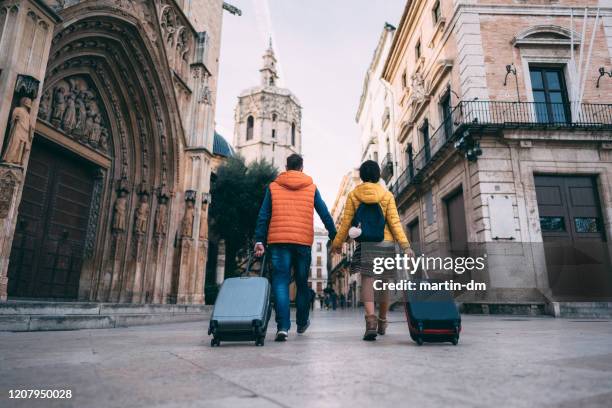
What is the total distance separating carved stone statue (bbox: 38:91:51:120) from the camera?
9759mm

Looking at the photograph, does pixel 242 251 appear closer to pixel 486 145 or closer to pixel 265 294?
pixel 486 145

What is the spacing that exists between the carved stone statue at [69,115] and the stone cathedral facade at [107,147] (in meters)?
0.03

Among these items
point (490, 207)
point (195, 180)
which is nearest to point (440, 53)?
point (490, 207)

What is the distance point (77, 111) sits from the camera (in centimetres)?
1112

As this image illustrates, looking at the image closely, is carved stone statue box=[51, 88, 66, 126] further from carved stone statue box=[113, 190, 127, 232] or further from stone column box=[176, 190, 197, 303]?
stone column box=[176, 190, 197, 303]

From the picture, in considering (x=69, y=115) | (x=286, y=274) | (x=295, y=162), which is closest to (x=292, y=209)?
(x=295, y=162)

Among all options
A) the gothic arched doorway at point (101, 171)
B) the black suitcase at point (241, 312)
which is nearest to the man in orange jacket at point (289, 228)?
the black suitcase at point (241, 312)

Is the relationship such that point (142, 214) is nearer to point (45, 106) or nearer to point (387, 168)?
point (45, 106)

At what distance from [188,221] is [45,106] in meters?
5.50

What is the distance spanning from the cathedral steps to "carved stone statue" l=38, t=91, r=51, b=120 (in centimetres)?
563

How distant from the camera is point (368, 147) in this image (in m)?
30.1

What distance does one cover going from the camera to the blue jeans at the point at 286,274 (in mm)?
3656

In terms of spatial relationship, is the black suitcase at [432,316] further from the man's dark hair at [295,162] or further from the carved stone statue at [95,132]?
the carved stone statue at [95,132]

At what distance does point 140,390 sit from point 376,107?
2850cm
